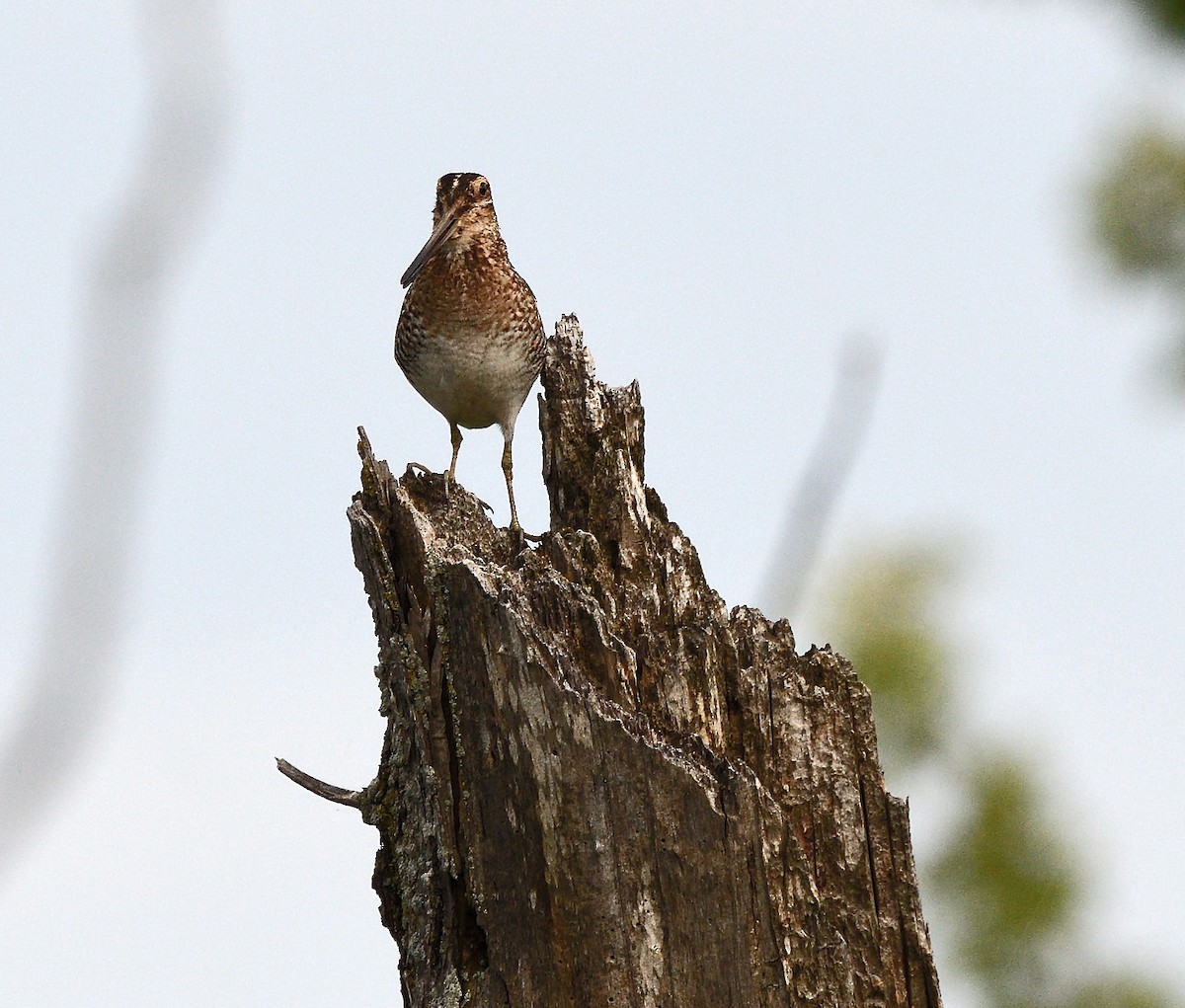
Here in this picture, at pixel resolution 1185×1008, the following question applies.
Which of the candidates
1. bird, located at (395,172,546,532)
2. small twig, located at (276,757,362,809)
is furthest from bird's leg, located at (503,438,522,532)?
small twig, located at (276,757,362,809)

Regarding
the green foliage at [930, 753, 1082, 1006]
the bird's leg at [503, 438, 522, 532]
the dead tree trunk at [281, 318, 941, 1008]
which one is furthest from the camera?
the green foliage at [930, 753, 1082, 1006]

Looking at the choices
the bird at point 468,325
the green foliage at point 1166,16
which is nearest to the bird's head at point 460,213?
the bird at point 468,325

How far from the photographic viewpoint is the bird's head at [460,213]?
6207mm

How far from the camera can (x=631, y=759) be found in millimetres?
3520

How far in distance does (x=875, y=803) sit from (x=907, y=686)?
4.32m

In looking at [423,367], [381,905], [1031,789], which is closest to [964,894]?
[1031,789]

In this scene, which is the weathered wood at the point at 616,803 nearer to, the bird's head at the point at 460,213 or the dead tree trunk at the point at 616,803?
the dead tree trunk at the point at 616,803

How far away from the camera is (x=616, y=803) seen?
3520 mm

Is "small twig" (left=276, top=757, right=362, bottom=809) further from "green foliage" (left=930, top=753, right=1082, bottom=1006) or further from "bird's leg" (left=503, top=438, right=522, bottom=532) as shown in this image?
"green foliage" (left=930, top=753, right=1082, bottom=1006)

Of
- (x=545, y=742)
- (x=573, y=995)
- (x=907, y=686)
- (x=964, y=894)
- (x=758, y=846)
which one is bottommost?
(x=573, y=995)

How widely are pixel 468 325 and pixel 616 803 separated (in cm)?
281

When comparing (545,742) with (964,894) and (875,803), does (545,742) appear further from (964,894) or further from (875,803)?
(964,894)

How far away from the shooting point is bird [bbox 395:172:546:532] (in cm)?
584

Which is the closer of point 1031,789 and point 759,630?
point 759,630
